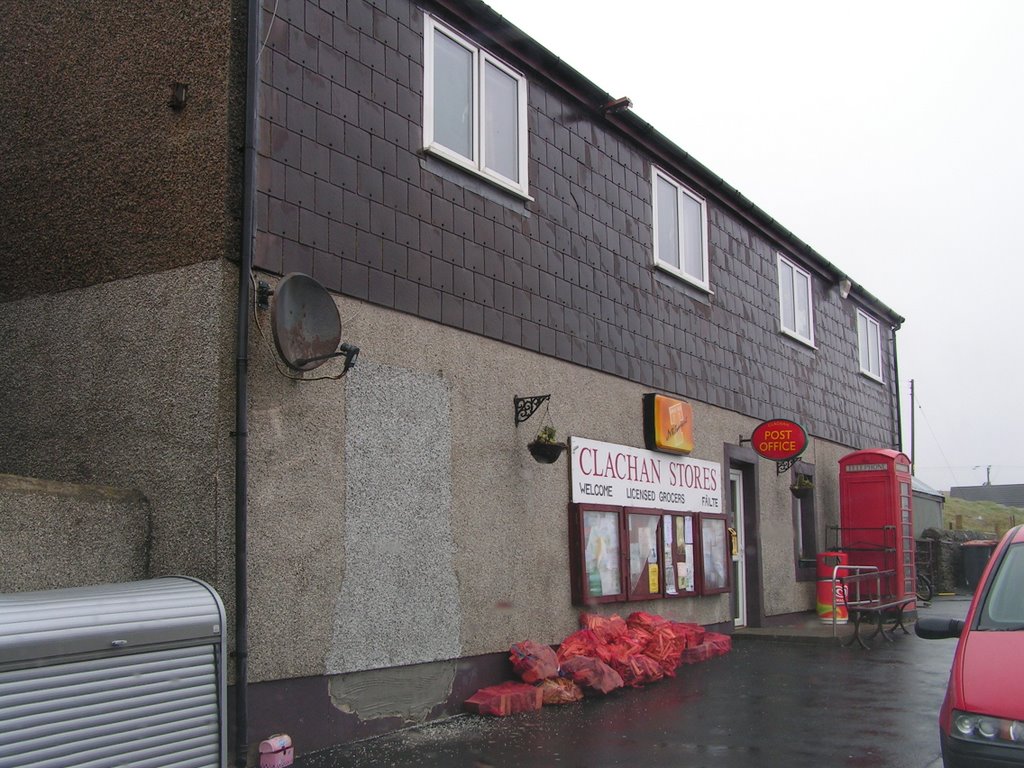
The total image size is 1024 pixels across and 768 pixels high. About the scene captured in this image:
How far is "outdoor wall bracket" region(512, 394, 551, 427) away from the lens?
976 centimetres

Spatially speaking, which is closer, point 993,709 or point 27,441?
point 993,709

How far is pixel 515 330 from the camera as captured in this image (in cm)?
995

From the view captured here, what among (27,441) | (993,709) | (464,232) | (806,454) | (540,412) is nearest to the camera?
(993,709)

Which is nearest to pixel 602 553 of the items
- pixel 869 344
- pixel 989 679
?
pixel 989 679

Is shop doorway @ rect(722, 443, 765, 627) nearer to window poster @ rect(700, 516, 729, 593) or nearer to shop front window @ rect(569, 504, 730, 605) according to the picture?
window poster @ rect(700, 516, 729, 593)

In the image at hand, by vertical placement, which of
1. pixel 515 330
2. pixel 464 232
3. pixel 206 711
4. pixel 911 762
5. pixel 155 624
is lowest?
pixel 911 762

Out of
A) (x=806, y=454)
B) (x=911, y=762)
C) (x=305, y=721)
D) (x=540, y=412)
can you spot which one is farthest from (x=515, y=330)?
(x=806, y=454)

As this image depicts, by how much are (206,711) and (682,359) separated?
28.5 ft

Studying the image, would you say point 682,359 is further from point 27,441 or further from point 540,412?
point 27,441

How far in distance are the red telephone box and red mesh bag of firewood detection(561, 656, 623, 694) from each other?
8.46 m

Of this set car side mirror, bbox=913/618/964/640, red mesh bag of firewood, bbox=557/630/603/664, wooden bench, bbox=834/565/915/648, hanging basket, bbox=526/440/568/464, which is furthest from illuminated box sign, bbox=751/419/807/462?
car side mirror, bbox=913/618/964/640

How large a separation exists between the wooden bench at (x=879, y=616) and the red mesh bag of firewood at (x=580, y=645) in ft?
14.2

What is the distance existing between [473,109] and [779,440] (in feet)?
23.1

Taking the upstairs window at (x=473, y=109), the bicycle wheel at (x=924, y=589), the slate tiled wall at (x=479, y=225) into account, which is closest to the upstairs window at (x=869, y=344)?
the bicycle wheel at (x=924, y=589)
